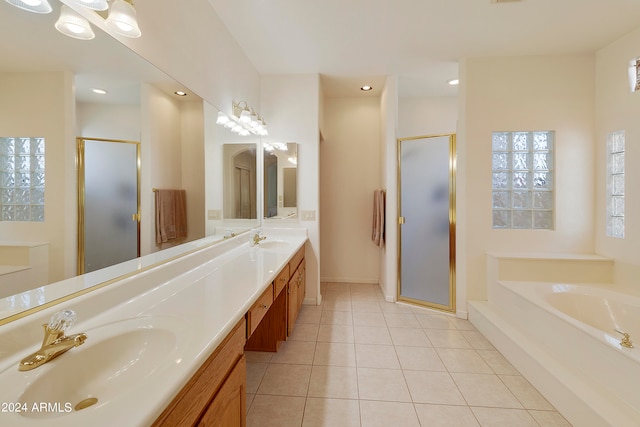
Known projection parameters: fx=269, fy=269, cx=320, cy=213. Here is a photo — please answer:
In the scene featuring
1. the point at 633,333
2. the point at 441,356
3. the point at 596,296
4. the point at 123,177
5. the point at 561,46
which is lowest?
the point at 441,356

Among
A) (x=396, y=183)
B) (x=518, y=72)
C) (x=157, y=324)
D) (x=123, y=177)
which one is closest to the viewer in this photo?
(x=157, y=324)

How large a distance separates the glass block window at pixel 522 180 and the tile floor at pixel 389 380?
122cm

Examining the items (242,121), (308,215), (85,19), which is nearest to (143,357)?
(85,19)

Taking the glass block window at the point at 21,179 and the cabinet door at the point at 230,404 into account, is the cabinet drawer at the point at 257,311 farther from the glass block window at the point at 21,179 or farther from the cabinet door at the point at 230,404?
the glass block window at the point at 21,179

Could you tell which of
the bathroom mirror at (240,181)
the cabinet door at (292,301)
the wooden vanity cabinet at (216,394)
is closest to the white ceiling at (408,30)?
the bathroom mirror at (240,181)

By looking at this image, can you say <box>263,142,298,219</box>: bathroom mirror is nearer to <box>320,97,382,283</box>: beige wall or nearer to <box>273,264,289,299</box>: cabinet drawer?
<box>320,97,382,283</box>: beige wall

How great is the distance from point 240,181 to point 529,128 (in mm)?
2908

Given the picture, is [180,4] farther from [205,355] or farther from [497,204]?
[497,204]

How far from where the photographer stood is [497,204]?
9.16 feet

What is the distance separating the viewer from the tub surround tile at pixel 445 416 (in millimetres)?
1478

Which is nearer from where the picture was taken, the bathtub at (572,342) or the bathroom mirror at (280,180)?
the bathtub at (572,342)

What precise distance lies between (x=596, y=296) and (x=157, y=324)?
3033mm

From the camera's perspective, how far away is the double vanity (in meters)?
0.58

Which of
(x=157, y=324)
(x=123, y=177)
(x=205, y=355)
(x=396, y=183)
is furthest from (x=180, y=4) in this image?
(x=396, y=183)
